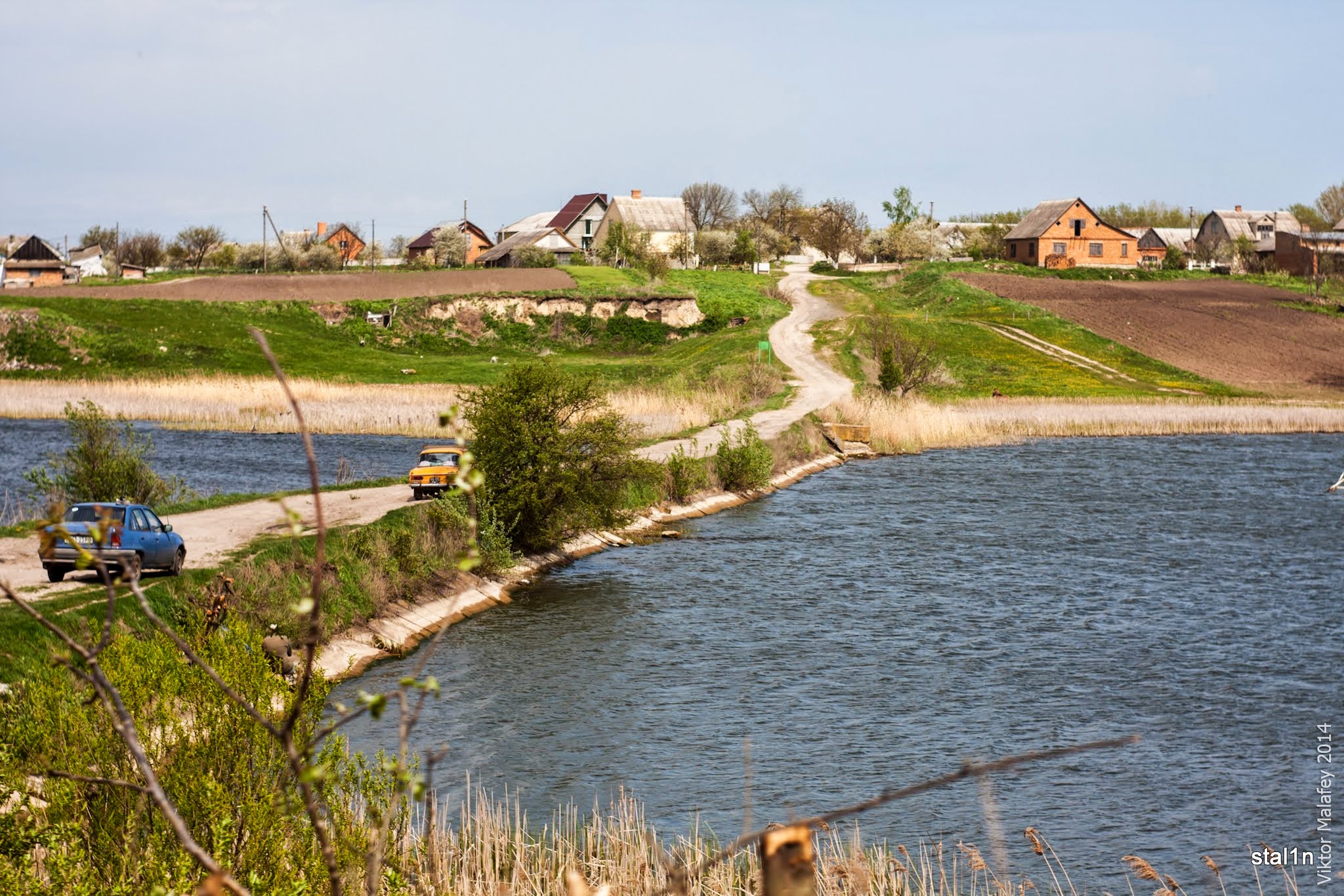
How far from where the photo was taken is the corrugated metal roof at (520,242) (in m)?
136

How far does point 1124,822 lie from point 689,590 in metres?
14.9

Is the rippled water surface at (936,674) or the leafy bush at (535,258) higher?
the leafy bush at (535,258)

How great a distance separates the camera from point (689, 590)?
3078 centimetres

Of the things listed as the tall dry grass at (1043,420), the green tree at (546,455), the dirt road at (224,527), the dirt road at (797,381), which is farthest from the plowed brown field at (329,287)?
the green tree at (546,455)

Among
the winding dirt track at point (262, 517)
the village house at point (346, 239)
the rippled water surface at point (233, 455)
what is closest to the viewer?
the winding dirt track at point (262, 517)

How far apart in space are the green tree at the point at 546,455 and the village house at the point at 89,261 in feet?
432

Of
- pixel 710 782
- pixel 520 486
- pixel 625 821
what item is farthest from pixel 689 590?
pixel 625 821

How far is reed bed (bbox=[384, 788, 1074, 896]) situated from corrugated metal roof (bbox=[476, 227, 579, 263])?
119 m

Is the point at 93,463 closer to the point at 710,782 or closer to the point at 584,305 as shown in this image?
the point at 710,782

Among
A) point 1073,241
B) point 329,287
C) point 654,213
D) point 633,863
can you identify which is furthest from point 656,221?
point 633,863

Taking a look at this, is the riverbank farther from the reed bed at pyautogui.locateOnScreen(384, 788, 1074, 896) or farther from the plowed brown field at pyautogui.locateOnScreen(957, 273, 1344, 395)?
the plowed brown field at pyautogui.locateOnScreen(957, 273, 1344, 395)

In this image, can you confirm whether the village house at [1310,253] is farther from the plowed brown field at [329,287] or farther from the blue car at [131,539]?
the blue car at [131,539]

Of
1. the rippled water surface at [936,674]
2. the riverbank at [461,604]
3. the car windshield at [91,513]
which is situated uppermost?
the car windshield at [91,513]

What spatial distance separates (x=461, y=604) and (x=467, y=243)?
12475cm
